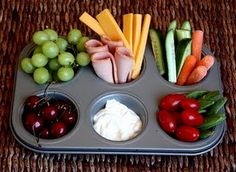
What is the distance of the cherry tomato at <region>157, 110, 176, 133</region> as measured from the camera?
1097 millimetres

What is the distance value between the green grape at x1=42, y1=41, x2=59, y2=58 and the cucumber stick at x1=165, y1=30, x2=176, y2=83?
10.6 inches

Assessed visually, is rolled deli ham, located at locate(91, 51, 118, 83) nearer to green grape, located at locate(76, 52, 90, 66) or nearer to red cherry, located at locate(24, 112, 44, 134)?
green grape, located at locate(76, 52, 90, 66)

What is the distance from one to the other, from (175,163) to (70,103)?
272mm

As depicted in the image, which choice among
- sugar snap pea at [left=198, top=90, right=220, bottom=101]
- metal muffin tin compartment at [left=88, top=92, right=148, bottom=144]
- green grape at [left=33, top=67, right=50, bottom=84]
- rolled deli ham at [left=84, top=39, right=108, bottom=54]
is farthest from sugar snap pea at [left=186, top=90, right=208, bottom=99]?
green grape at [left=33, top=67, right=50, bottom=84]

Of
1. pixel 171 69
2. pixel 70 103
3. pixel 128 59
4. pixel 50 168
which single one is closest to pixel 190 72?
pixel 171 69

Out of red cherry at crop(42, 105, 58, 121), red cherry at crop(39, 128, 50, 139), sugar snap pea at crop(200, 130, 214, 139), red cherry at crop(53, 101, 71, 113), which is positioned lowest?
sugar snap pea at crop(200, 130, 214, 139)

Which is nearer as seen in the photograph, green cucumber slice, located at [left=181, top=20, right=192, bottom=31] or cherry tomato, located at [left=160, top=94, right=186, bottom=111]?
cherry tomato, located at [left=160, top=94, right=186, bottom=111]

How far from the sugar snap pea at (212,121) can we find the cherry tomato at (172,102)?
7 cm

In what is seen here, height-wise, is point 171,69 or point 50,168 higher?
point 171,69

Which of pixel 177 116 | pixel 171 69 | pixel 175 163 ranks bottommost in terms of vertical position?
pixel 175 163

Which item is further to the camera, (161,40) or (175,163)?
(161,40)

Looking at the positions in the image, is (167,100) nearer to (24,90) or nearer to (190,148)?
(190,148)

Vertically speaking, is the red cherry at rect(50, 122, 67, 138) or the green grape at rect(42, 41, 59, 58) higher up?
the green grape at rect(42, 41, 59, 58)

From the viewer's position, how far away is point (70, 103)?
115 centimetres
